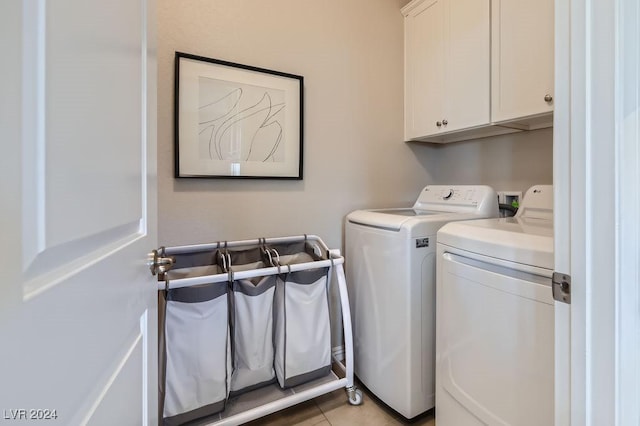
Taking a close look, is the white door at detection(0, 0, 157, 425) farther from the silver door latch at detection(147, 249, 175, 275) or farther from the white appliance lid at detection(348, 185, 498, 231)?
the white appliance lid at detection(348, 185, 498, 231)

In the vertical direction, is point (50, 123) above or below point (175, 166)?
below

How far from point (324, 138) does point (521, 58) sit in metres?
1.16

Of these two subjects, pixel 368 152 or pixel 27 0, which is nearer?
pixel 27 0

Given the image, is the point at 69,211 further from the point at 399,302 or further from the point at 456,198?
the point at 456,198

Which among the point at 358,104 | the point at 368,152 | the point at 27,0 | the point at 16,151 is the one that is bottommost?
the point at 16,151

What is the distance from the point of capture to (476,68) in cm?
171

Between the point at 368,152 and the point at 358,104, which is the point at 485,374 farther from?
the point at 358,104

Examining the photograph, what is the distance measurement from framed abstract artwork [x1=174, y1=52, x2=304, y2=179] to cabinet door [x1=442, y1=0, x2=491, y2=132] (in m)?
0.98
